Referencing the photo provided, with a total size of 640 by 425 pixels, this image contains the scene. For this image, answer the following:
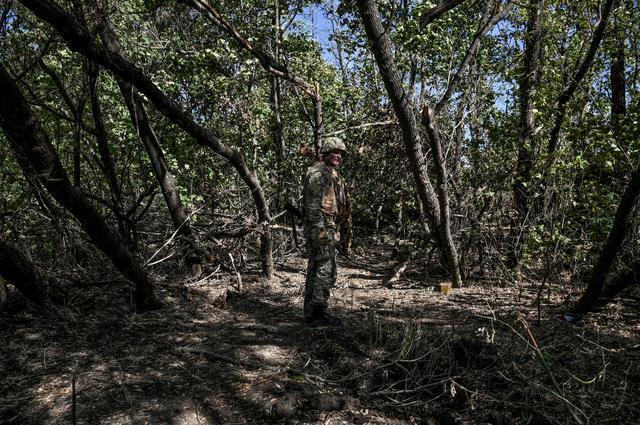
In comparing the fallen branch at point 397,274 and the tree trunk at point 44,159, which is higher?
the tree trunk at point 44,159

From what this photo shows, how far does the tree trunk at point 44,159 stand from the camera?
3.06 m

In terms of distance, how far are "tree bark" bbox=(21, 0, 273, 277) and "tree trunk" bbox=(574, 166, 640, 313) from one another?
3881 mm

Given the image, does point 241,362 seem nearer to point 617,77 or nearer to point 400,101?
point 400,101

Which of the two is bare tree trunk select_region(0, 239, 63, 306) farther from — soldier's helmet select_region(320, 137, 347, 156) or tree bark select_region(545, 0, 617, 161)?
tree bark select_region(545, 0, 617, 161)

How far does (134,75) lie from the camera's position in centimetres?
436

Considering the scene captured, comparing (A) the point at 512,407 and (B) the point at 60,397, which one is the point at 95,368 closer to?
(B) the point at 60,397

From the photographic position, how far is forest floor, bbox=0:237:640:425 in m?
2.57

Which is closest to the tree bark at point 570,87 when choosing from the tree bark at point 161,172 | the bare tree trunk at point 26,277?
the tree bark at point 161,172

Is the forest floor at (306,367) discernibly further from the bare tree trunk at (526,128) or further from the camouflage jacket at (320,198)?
the bare tree trunk at (526,128)

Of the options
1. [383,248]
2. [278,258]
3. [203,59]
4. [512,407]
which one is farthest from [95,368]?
[383,248]

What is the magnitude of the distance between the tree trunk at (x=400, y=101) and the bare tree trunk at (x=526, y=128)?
1.14 metres

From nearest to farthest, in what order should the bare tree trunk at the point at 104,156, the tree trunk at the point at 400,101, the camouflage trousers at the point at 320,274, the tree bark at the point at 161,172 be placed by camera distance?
the camouflage trousers at the point at 320,274 → the tree trunk at the point at 400,101 → the bare tree trunk at the point at 104,156 → the tree bark at the point at 161,172

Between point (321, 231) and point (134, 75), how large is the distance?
245 centimetres

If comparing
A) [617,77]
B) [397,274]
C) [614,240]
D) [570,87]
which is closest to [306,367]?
[614,240]
